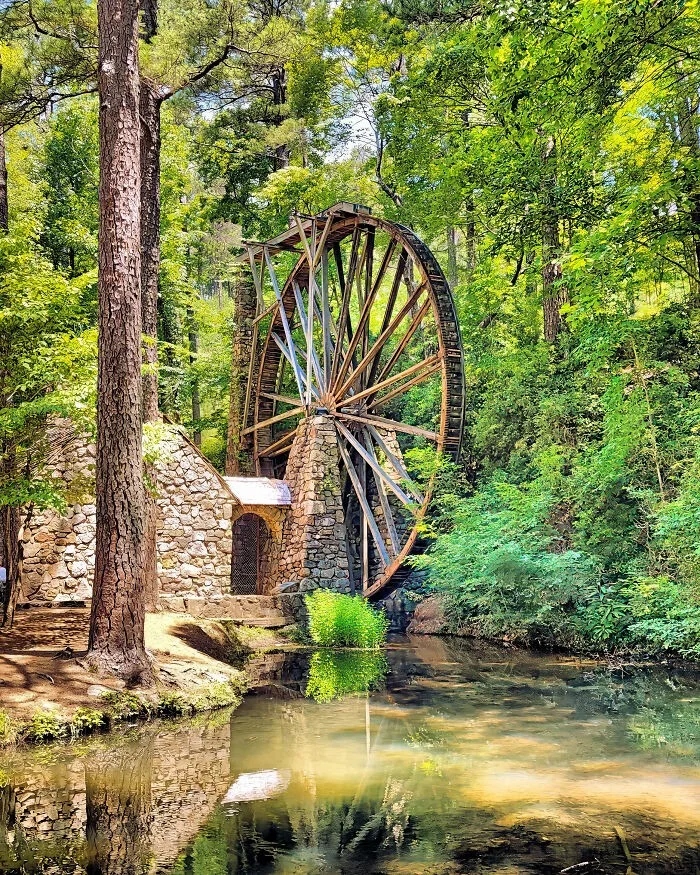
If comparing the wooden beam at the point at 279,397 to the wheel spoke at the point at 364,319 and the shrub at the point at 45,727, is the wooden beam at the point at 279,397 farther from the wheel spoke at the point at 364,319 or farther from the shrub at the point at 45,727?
the shrub at the point at 45,727

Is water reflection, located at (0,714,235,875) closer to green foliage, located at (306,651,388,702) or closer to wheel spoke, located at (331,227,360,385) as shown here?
green foliage, located at (306,651,388,702)

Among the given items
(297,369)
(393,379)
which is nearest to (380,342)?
(393,379)

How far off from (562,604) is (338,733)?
4.74 m

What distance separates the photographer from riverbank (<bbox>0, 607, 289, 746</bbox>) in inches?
194

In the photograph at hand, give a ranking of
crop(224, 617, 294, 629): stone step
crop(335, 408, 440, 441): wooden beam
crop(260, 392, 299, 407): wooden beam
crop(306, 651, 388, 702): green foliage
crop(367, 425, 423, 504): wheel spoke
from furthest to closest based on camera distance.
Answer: crop(260, 392, 299, 407): wooden beam, crop(335, 408, 440, 441): wooden beam, crop(367, 425, 423, 504): wheel spoke, crop(224, 617, 294, 629): stone step, crop(306, 651, 388, 702): green foliage

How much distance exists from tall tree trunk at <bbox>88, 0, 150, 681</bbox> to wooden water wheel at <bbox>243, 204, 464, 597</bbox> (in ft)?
19.9

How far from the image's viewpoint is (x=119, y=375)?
5809 mm

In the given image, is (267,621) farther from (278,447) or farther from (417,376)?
(278,447)

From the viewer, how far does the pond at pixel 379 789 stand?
2.74 m

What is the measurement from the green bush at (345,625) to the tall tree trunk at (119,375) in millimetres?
4854

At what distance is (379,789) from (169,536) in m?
8.35

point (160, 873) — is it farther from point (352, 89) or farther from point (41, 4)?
point (352, 89)

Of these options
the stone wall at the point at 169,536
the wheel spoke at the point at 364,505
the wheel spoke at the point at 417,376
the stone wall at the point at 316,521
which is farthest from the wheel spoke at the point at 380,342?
the stone wall at the point at 169,536

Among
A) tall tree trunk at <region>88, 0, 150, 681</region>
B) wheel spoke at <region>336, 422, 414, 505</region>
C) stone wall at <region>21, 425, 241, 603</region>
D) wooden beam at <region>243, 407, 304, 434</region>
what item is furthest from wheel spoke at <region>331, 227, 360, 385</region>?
tall tree trunk at <region>88, 0, 150, 681</region>
